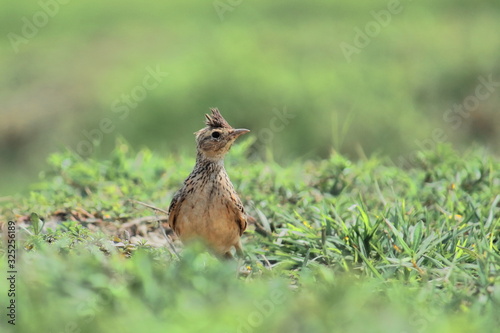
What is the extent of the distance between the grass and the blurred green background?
10.1 ft

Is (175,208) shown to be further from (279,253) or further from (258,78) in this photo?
(258,78)

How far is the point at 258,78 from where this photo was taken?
11.6 m

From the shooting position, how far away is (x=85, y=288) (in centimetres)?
373

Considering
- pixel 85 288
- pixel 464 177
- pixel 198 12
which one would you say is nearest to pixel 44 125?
pixel 198 12

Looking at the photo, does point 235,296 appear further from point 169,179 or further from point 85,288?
point 169,179

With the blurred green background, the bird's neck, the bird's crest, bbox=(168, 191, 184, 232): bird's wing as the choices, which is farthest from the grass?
the blurred green background

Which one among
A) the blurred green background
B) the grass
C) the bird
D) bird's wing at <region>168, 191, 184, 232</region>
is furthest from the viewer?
the blurred green background

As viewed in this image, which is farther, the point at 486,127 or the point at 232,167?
the point at 486,127

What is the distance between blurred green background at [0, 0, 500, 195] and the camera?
36.0 ft

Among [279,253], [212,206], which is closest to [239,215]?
[212,206]

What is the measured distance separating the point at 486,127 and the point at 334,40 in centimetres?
260

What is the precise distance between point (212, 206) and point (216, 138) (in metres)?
0.51

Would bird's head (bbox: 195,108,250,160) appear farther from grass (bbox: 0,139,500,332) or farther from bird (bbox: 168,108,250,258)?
grass (bbox: 0,139,500,332)

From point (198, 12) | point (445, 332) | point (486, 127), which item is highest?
point (198, 12)
